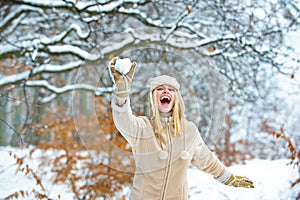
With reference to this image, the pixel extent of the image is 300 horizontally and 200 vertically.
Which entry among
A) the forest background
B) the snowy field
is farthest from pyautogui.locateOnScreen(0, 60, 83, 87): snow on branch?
the snowy field

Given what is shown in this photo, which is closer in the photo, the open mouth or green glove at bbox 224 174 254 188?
the open mouth

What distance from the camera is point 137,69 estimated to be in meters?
1.38

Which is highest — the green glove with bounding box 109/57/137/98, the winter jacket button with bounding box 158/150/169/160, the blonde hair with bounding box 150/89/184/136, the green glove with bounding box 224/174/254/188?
the green glove with bounding box 109/57/137/98

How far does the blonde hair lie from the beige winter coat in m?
0.02

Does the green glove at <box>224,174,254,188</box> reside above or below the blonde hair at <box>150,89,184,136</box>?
below

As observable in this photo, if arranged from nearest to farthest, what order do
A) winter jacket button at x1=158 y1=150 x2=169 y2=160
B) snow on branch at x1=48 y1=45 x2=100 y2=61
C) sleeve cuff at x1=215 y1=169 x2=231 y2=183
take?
winter jacket button at x1=158 y1=150 x2=169 y2=160 → sleeve cuff at x1=215 y1=169 x2=231 y2=183 → snow on branch at x1=48 y1=45 x2=100 y2=61

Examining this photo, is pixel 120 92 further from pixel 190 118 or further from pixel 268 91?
pixel 268 91

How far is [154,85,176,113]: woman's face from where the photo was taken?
134 cm

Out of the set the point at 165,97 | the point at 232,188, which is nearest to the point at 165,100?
the point at 165,97

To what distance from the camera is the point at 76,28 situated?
273 cm

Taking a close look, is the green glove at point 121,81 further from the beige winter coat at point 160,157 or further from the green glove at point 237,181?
the green glove at point 237,181

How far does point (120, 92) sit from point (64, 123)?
2767 mm

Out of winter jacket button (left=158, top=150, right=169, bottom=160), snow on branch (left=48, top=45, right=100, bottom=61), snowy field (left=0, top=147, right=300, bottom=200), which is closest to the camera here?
winter jacket button (left=158, top=150, right=169, bottom=160)

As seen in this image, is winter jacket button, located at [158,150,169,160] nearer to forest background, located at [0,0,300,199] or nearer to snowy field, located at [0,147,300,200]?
forest background, located at [0,0,300,199]
